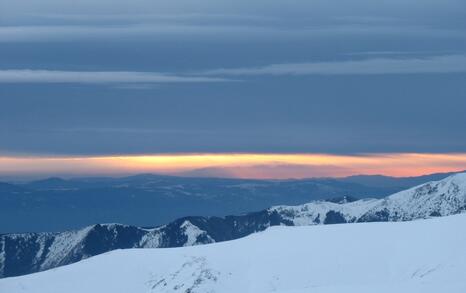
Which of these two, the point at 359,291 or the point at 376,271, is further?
the point at 376,271

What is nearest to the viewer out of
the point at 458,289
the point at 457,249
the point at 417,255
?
the point at 458,289

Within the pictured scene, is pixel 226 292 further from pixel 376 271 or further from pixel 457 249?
pixel 457 249

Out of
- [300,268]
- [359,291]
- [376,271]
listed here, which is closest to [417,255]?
[376,271]

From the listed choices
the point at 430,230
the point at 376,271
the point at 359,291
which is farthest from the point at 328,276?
the point at 359,291

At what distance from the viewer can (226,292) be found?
647 feet

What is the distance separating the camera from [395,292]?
335 feet

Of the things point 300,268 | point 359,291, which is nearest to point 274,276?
point 300,268

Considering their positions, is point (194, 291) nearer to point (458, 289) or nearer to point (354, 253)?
point (354, 253)

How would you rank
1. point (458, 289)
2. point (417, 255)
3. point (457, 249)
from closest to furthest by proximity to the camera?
1. point (458, 289)
2. point (457, 249)
3. point (417, 255)

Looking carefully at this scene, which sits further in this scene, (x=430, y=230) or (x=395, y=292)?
(x=430, y=230)

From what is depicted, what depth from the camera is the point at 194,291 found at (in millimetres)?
196375

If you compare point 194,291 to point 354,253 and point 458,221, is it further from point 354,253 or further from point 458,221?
point 458,221

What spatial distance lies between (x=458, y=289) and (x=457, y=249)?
74399 millimetres

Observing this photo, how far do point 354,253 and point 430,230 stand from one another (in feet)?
40.2
